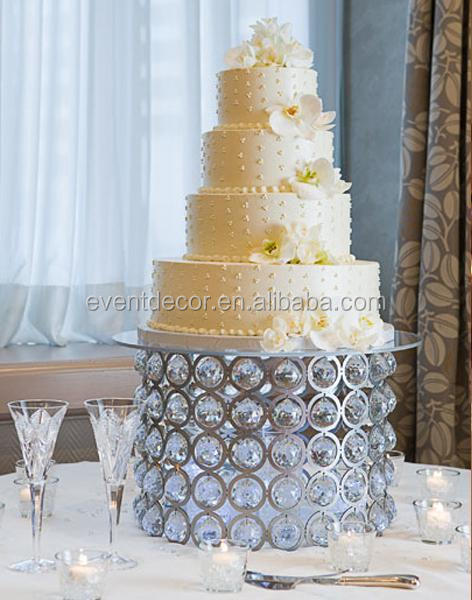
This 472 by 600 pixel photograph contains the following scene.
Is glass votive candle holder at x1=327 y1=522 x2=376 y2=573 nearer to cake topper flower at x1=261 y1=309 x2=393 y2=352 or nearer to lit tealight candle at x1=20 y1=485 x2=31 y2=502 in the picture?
cake topper flower at x1=261 y1=309 x2=393 y2=352

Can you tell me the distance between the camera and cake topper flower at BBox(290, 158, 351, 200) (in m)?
1.64

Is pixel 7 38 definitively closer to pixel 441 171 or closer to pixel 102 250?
pixel 102 250

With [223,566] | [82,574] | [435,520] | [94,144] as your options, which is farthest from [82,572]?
[94,144]

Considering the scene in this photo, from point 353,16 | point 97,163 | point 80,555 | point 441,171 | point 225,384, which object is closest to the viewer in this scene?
point 80,555

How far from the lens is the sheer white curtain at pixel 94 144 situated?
9.45ft

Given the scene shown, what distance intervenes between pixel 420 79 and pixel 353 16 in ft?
1.82

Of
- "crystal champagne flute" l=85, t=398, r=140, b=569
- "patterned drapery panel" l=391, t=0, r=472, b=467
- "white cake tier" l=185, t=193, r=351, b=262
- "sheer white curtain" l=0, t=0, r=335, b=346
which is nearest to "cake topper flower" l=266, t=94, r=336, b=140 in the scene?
"white cake tier" l=185, t=193, r=351, b=262

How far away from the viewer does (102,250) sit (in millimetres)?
3004

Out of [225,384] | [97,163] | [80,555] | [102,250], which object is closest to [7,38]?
[97,163]

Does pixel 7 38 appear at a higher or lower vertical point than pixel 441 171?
higher

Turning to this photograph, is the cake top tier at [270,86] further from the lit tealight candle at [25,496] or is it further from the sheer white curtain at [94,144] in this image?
the sheer white curtain at [94,144]

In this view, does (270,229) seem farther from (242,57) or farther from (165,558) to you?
(165,558)

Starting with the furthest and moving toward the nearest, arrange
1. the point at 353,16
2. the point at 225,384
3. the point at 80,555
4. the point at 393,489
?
the point at 353,16, the point at 393,489, the point at 225,384, the point at 80,555

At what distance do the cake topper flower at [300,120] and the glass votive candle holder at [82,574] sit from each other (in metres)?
0.72
